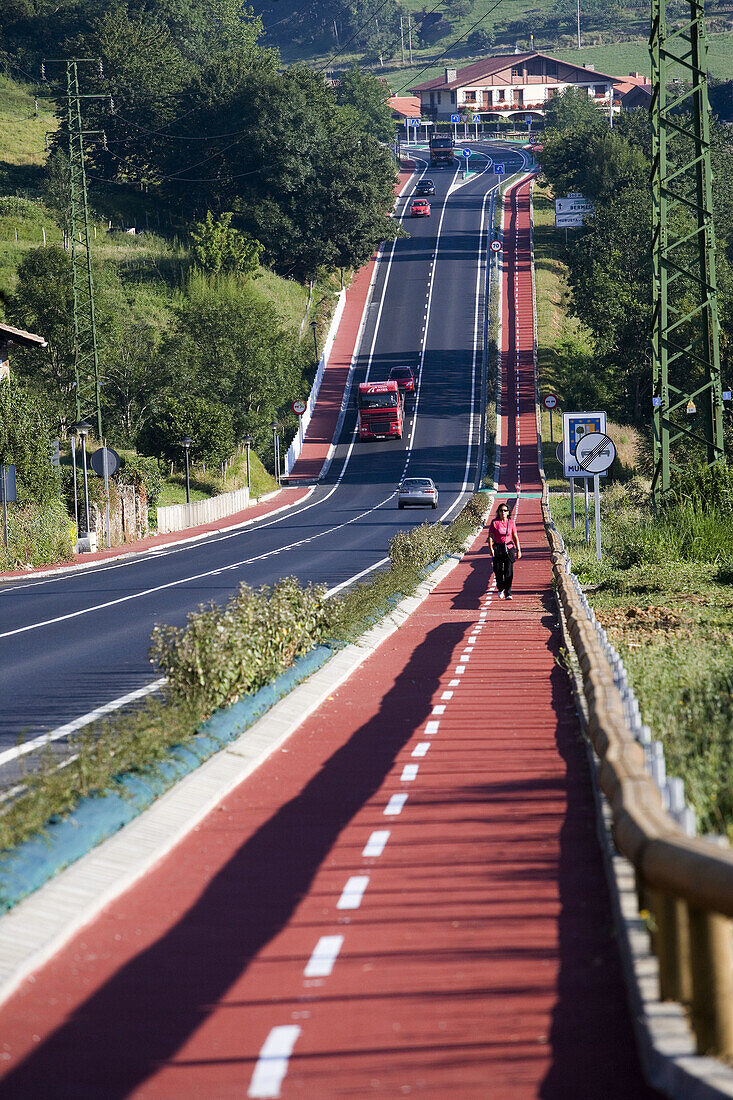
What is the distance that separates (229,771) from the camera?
10.4 m

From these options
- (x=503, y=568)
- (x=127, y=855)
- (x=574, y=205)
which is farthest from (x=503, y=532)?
(x=574, y=205)

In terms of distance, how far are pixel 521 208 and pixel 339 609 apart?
118m

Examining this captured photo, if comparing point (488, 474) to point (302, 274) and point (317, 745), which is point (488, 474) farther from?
point (317, 745)

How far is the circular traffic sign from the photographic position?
2623cm

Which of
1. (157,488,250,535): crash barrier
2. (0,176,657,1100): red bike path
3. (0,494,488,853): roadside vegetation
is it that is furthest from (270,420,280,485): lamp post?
(0,176,657,1100): red bike path

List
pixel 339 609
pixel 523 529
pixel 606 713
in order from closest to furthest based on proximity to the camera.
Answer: pixel 606 713 → pixel 339 609 → pixel 523 529

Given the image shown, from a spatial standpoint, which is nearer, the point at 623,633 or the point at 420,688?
the point at 420,688

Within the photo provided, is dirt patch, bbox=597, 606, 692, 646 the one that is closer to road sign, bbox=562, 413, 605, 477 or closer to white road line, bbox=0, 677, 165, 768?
white road line, bbox=0, 677, 165, 768

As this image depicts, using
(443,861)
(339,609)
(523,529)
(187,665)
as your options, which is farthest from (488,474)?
(443,861)

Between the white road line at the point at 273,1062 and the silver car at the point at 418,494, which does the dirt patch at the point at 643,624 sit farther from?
the silver car at the point at 418,494

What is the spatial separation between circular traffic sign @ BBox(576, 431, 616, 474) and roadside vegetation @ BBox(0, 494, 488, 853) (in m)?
6.90

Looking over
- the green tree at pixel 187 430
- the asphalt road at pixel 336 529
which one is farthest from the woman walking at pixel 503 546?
the green tree at pixel 187 430

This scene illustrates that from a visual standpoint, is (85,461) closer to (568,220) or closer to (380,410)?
(380,410)

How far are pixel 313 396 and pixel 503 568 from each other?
67189mm
